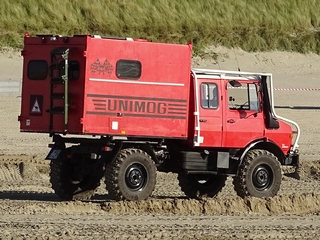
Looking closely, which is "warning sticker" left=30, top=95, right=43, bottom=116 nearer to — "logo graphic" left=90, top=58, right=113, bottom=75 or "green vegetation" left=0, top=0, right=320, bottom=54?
"logo graphic" left=90, top=58, right=113, bottom=75

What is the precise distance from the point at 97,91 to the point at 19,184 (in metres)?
4.22

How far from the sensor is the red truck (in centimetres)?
1658

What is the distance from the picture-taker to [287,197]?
17203 millimetres

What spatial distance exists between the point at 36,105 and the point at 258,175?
146 inches

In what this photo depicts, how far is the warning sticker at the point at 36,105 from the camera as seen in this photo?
17109mm

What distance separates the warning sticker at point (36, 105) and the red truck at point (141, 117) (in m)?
0.02

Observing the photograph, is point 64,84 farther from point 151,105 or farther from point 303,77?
point 303,77

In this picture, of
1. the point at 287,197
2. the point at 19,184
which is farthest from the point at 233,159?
the point at 19,184

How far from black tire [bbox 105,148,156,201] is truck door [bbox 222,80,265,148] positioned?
1.46m

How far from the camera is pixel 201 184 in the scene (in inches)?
738

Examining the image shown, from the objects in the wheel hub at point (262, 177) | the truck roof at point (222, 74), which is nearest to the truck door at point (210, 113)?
the truck roof at point (222, 74)

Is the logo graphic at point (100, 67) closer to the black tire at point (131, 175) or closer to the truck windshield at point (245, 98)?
the black tire at point (131, 175)

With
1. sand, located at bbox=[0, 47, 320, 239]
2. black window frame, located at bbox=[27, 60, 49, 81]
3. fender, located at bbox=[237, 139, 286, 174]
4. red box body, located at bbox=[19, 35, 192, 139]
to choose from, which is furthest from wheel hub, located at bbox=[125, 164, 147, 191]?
black window frame, located at bbox=[27, 60, 49, 81]

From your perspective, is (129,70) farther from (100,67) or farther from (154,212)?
(154,212)
